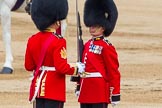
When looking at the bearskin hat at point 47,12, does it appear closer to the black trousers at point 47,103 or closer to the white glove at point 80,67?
the white glove at point 80,67

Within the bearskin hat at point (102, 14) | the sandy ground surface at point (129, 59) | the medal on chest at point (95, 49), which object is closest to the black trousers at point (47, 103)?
the medal on chest at point (95, 49)

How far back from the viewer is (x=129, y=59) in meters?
15.7

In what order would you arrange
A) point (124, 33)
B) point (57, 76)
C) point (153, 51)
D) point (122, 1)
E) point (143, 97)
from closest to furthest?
point (57, 76) → point (143, 97) → point (153, 51) → point (124, 33) → point (122, 1)

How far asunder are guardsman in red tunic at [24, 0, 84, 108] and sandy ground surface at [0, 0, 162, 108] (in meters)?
3.52

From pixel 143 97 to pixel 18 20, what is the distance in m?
13.3

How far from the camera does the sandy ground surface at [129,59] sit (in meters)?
11.1

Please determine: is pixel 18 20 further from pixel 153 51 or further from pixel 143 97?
pixel 143 97

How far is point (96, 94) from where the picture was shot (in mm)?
7254

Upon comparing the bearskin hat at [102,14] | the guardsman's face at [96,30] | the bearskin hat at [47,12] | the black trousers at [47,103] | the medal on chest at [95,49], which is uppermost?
the bearskin hat at [47,12]

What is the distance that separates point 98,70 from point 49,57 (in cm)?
59

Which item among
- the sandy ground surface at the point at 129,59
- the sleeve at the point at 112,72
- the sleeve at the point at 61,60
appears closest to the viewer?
the sleeve at the point at 61,60

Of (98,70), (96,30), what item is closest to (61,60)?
(98,70)

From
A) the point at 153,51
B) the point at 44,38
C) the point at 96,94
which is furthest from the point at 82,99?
the point at 153,51

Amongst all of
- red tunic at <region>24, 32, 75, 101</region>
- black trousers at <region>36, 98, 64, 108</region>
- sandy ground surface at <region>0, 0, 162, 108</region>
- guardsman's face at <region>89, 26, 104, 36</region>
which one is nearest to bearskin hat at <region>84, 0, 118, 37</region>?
guardsman's face at <region>89, 26, 104, 36</region>
